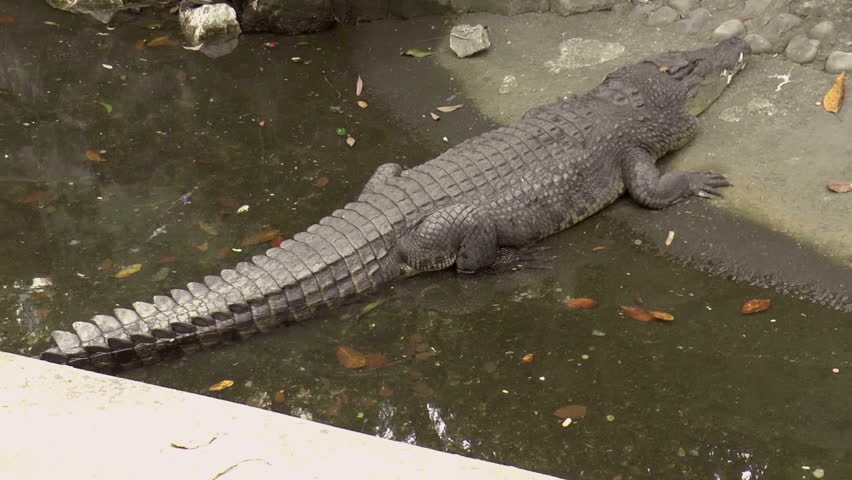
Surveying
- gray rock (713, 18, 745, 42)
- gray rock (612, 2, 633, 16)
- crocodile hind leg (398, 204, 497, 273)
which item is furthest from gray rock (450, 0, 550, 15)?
crocodile hind leg (398, 204, 497, 273)

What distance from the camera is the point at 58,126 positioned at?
6438mm

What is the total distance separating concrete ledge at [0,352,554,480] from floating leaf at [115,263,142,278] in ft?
6.83

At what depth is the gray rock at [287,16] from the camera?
24.5ft

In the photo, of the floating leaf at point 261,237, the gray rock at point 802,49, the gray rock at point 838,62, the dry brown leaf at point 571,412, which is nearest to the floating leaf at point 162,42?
the floating leaf at point 261,237

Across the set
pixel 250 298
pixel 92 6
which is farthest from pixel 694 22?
pixel 92 6

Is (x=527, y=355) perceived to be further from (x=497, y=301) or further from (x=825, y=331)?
(x=825, y=331)

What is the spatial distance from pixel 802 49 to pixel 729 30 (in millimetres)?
583

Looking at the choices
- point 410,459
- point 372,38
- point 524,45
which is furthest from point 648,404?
point 372,38

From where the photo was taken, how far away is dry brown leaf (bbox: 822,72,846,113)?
5.75 meters

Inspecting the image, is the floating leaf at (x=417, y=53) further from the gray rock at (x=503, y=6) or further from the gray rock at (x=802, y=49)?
the gray rock at (x=802, y=49)

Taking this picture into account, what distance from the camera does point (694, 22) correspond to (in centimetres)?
678

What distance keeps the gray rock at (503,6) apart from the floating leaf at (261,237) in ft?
10.3

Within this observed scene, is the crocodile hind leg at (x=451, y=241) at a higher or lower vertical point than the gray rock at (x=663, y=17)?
lower

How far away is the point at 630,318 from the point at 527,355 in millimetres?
633
